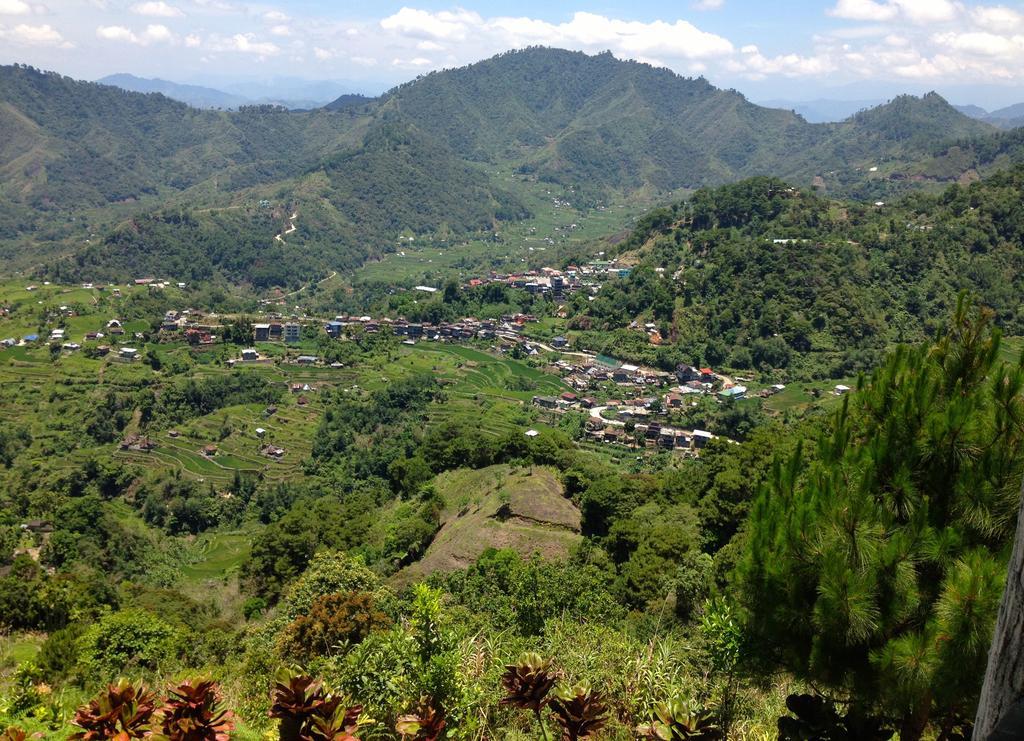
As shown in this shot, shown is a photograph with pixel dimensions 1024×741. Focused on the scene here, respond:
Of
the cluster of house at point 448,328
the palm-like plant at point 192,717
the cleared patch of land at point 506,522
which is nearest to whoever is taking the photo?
the palm-like plant at point 192,717

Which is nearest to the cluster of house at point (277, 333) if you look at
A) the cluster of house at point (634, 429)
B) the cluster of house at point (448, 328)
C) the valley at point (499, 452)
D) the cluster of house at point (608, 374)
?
the valley at point (499, 452)

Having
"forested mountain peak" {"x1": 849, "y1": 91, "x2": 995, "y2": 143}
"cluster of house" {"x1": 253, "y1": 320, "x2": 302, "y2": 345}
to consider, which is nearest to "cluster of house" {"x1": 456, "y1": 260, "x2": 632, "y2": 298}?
"cluster of house" {"x1": 253, "y1": 320, "x2": 302, "y2": 345}

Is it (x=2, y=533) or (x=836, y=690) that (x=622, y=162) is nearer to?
(x=2, y=533)

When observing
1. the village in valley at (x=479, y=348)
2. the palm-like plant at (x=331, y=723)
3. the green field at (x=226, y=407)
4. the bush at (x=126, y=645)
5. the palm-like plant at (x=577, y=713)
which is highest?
the palm-like plant at (x=331, y=723)

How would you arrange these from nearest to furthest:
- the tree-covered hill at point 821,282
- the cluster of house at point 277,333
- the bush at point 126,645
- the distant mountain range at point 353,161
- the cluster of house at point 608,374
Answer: the bush at point 126,645
the cluster of house at point 608,374
the tree-covered hill at point 821,282
the cluster of house at point 277,333
the distant mountain range at point 353,161

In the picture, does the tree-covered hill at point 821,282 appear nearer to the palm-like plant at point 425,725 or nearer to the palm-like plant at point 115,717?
the palm-like plant at point 425,725

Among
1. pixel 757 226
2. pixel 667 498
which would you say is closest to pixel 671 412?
pixel 667 498
